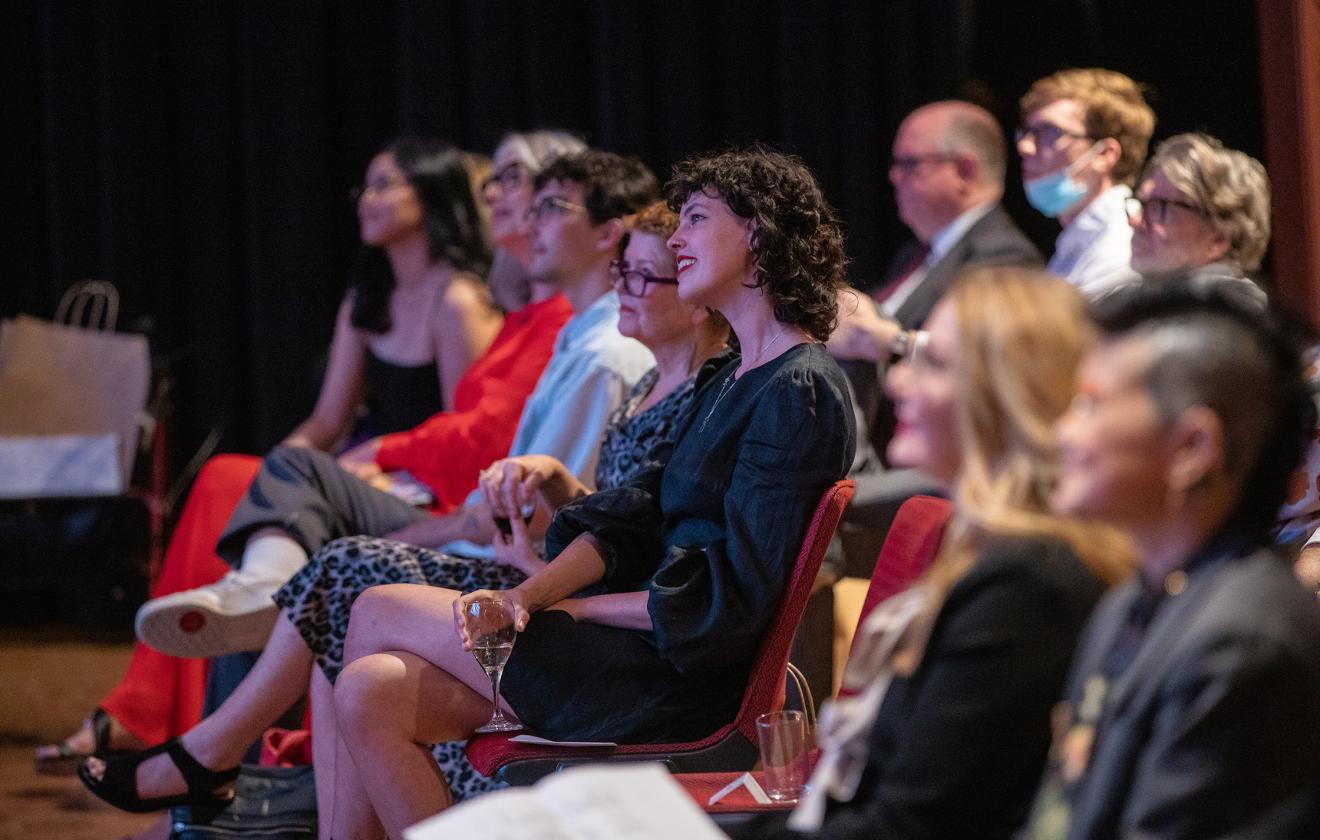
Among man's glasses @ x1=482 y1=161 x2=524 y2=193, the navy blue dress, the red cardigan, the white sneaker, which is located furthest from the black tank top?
the navy blue dress

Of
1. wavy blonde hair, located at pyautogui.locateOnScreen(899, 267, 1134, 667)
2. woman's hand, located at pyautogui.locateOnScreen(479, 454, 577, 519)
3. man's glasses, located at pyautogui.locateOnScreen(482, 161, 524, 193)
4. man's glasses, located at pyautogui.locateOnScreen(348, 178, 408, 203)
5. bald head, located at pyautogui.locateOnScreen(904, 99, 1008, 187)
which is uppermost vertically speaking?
wavy blonde hair, located at pyautogui.locateOnScreen(899, 267, 1134, 667)

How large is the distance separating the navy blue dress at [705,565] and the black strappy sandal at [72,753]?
1.54 metres

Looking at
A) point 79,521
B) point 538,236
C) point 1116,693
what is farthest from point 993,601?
point 79,521

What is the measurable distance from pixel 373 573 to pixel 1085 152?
1.93 metres

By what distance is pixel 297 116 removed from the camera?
216 inches

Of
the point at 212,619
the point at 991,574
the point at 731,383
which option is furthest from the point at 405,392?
the point at 991,574

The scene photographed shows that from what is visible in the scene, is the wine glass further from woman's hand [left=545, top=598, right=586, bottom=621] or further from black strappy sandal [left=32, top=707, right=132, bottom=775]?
black strappy sandal [left=32, top=707, right=132, bottom=775]

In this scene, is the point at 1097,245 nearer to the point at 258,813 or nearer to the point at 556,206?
the point at 556,206

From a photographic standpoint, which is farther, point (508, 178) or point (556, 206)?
point (508, 178)

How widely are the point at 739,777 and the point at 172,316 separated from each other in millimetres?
4082

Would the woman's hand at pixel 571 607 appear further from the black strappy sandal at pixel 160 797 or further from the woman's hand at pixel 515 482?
the black strappy sandal at pixel 160 797

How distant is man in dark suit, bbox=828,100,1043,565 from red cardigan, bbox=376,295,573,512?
2.15 ft

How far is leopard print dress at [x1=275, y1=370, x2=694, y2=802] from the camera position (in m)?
2.82

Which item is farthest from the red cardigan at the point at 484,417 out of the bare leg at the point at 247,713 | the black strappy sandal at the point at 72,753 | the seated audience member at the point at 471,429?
the black strappy sandal at the point at 72,753
